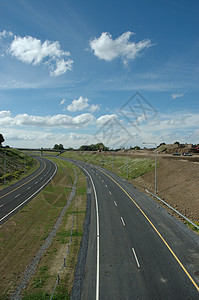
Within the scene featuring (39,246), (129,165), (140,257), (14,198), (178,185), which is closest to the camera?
(140,257)

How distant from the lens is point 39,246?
20172 millimetres

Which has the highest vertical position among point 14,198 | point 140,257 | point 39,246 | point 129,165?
point 129,165

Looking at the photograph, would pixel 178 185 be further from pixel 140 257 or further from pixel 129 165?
pixel 129 165

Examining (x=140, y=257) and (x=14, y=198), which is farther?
(x=14, y=198)

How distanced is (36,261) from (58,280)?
3977 mm

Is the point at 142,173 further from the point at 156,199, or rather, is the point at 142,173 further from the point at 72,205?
the point at 72,205

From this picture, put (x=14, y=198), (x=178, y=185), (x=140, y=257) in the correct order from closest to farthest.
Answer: (x=140, y=257) < (x=14, y=198) < (x=178, y=185)

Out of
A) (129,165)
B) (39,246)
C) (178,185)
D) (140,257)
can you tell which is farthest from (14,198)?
(129,165)

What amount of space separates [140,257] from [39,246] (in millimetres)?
10171

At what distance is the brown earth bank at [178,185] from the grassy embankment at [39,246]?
15.6 m

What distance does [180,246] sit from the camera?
19.4 meters

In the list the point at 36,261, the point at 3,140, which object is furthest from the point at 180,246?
the point at 3,140

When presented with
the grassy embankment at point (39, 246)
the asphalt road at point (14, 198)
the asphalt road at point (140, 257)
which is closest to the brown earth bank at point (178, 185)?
the asphalt road at point (140, 257)

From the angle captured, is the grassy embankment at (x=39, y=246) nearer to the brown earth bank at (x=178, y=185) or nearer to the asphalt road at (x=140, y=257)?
the asphalt road at (x=140, y=257)
